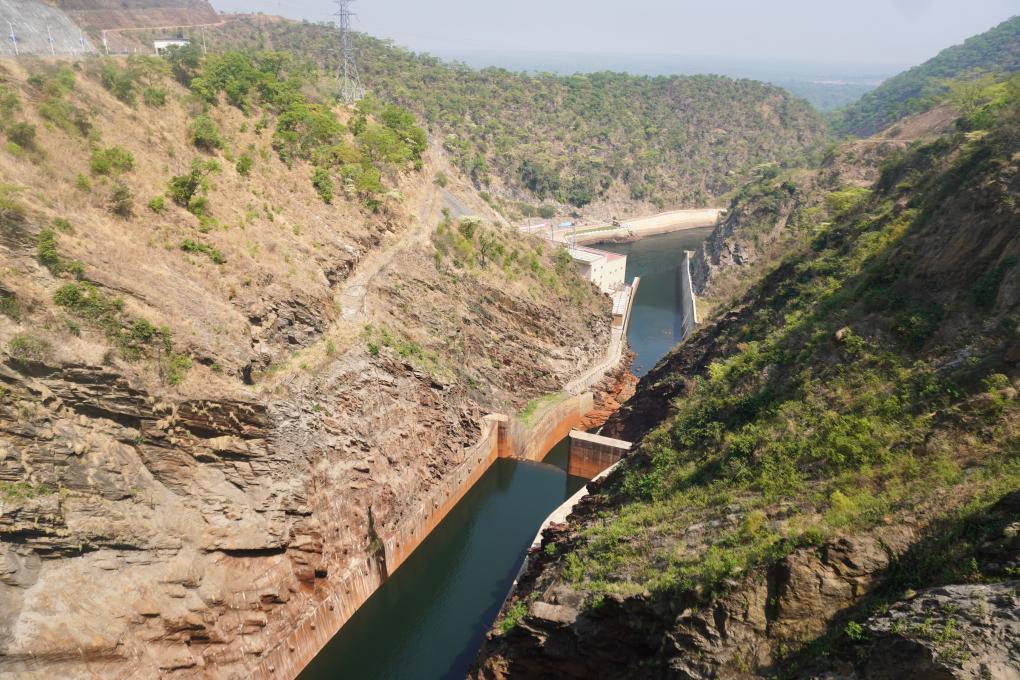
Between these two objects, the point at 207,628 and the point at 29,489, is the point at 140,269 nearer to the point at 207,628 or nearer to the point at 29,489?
the point at 29,489

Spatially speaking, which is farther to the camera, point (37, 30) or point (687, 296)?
point (687, 296)

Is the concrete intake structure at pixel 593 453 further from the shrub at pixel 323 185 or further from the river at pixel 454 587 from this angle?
the shrub at pixel 323 185

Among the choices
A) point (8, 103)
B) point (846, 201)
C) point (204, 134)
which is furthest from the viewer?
point (846, 201)

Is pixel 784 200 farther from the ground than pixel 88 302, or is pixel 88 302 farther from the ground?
pixel 784 200

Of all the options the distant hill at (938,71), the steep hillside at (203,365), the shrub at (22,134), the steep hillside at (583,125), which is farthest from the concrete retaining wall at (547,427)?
the distant hill at (938,71)

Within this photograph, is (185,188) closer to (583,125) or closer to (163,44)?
(163,44)

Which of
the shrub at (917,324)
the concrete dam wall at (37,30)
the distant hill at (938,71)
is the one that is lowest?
the shrub at (917,324)

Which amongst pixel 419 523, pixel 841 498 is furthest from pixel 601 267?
pixel 841 498
